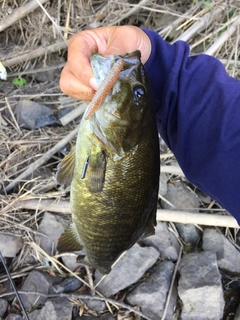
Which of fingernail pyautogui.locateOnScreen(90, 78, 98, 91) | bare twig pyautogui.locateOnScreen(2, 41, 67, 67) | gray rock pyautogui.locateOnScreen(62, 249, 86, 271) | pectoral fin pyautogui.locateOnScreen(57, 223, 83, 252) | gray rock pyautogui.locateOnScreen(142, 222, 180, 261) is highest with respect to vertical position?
fingernail pyautogui.locateOnScreen(90, 78, 98, 91)

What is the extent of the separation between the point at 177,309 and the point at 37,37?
274cm

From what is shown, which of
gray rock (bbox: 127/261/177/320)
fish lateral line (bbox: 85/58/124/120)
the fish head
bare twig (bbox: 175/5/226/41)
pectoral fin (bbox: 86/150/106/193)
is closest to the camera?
fish lateral line (bbox: 85/58/124/120)

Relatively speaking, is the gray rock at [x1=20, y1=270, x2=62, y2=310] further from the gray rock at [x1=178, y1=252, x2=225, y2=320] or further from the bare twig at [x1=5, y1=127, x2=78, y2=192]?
the gray rock at [x1=178, y1=252, x2=225, y2=320]

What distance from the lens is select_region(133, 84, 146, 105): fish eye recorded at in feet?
4.91

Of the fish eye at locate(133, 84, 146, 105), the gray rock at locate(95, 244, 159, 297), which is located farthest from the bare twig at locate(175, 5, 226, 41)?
the fish eye at locate(133, 84, 146, 105)

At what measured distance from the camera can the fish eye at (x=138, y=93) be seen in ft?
4.91

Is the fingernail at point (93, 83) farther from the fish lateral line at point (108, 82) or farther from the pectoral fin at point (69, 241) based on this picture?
the pectoral fin at point (69, 241)

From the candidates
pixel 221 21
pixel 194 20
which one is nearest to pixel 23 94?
pixel 194 20

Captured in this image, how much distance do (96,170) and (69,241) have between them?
1.96 feet

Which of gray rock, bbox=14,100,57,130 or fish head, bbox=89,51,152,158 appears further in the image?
gray rock, bbox=14,100,57,130

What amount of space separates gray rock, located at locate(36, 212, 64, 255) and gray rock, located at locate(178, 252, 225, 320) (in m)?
1.02

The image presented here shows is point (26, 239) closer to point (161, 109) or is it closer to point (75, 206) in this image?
point (75, 206)

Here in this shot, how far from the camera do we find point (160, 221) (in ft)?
10.1

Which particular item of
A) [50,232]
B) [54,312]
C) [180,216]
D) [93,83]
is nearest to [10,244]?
[50,232]
